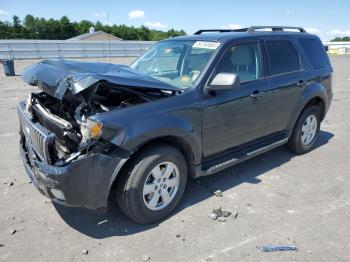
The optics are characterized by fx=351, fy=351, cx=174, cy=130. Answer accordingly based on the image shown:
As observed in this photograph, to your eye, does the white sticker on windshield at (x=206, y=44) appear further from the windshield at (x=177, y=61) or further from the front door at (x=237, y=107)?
the front door at (x=237, y=107)

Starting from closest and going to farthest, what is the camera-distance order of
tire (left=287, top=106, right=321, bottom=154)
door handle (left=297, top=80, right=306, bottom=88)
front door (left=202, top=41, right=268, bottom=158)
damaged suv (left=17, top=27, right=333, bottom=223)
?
damaged suv (left=17, top=27, right=333, bottom=223) → front door (left=202, top=41, right=268, bottom=158) → door handle (left=297, top=80, right=306, bottom=88) → tire (left=287, top=106, right=321, bottom=154)

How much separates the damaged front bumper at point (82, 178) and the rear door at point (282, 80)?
8.11 feet

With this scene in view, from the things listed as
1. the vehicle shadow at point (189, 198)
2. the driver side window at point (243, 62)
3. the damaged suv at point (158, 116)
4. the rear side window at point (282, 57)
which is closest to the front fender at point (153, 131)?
the damaged suv at point (158, 116)

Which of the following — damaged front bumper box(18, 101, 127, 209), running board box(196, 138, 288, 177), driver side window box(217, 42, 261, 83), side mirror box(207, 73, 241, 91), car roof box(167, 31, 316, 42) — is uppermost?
car roof box(167, 31, 316, 42)

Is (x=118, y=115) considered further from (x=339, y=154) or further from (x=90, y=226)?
(x=339, y=154)

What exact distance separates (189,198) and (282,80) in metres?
2.12

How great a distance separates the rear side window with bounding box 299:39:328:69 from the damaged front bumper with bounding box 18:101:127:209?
12.3 ft

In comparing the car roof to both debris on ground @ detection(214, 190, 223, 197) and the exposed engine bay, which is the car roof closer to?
the exposed engine bay

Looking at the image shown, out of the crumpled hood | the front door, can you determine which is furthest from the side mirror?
the crumpled hood

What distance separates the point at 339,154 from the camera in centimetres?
586

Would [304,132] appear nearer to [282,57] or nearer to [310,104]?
[310,104]

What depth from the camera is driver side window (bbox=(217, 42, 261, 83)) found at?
421cm

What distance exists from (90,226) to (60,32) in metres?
92.0

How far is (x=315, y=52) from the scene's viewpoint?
5.71m
